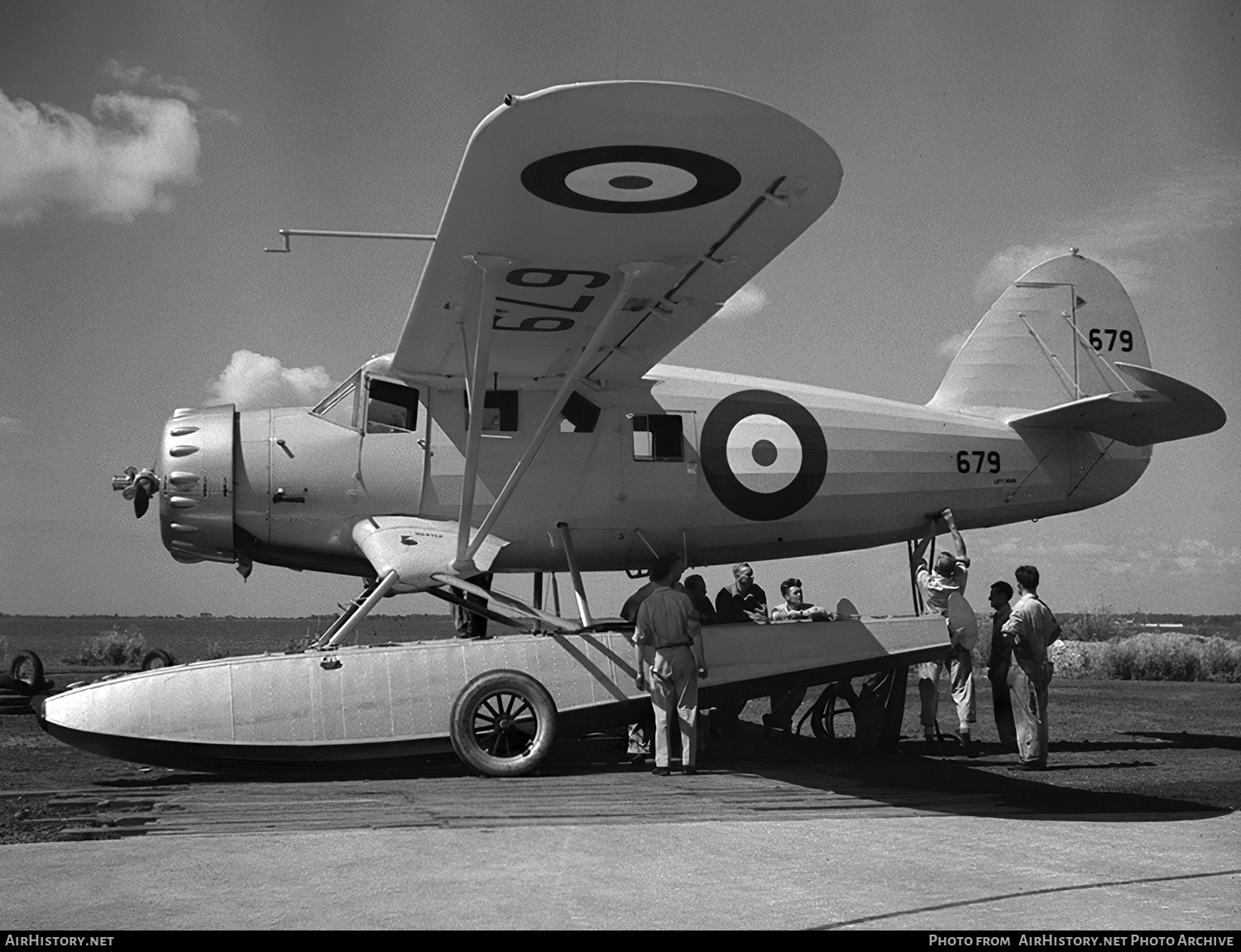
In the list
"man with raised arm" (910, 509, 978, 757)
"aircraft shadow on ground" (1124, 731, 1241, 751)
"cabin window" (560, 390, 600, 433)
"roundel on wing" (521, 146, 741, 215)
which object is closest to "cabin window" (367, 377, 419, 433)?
"cabin window" (560, 390, 600, 433)

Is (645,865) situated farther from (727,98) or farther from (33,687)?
(33,687)

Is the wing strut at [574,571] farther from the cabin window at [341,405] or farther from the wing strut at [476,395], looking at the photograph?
the cabin window at [341,405]

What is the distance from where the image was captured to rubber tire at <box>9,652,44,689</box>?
1669 cm

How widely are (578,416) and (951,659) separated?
4563 millimetres

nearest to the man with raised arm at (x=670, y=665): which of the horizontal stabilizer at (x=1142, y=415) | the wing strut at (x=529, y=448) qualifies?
the wing strut at (x=529, y=448)

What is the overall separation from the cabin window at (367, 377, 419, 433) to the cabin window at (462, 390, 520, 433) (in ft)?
1.82

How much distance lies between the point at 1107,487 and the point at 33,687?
49.3ft

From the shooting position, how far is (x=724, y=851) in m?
5.71

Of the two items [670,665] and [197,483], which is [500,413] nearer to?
[197,483]

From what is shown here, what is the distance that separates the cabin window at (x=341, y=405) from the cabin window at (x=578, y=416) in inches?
82.1

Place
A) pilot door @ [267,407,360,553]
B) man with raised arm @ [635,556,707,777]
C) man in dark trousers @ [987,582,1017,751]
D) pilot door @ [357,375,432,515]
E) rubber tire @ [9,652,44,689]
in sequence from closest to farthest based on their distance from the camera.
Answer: man with raised arm @ [635,556,707,777], man in dark trousers @ [987,582,1017,751], pilot door @ [267,407,360,553], pilot door @ [357,375,432,515], rubber tire @ [9,652,44,689]

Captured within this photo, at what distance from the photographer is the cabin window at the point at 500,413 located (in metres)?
11.2

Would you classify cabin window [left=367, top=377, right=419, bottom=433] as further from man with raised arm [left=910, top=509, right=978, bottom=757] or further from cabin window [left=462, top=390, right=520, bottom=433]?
man with raised arm [left=910, top=509, right=978, bottom=757]

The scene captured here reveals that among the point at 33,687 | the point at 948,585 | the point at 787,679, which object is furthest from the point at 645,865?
the point at 33,687
